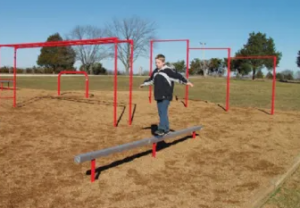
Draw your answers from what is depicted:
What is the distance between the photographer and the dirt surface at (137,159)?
14.5 ft

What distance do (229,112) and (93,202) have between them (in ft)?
27.4

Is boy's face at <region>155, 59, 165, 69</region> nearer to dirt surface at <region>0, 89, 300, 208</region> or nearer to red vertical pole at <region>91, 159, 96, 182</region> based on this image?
dirt surface at <region>0, 89, 300, 208</region>

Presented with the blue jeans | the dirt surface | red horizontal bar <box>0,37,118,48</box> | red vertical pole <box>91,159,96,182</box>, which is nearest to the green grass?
the dirt surface

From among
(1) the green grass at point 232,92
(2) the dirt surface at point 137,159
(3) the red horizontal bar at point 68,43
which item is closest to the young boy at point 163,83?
(2) the dirt surface at point 137,159

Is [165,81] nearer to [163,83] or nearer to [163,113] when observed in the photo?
[163,83]

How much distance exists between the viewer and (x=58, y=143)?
7.12m

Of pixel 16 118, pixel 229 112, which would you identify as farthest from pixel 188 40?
pixel 16 118

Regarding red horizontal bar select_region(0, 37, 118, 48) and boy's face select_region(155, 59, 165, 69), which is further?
red horizontal bar select_region(0, 37, 118, 48)

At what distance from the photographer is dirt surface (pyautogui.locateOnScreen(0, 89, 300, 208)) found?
443 cm

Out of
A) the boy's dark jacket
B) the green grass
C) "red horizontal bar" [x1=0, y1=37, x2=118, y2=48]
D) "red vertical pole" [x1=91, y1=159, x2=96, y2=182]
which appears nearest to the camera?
"red vertical pole" [x1=91, y1=159, x2=96, y2=182]

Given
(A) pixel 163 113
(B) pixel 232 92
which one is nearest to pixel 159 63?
(A) pixel 163 113

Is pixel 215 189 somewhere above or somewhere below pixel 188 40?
below

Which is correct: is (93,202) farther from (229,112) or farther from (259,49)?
(259,49)

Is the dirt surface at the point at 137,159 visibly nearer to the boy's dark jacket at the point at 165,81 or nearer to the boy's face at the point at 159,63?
the boy's dark jacket at the point at 165,81
